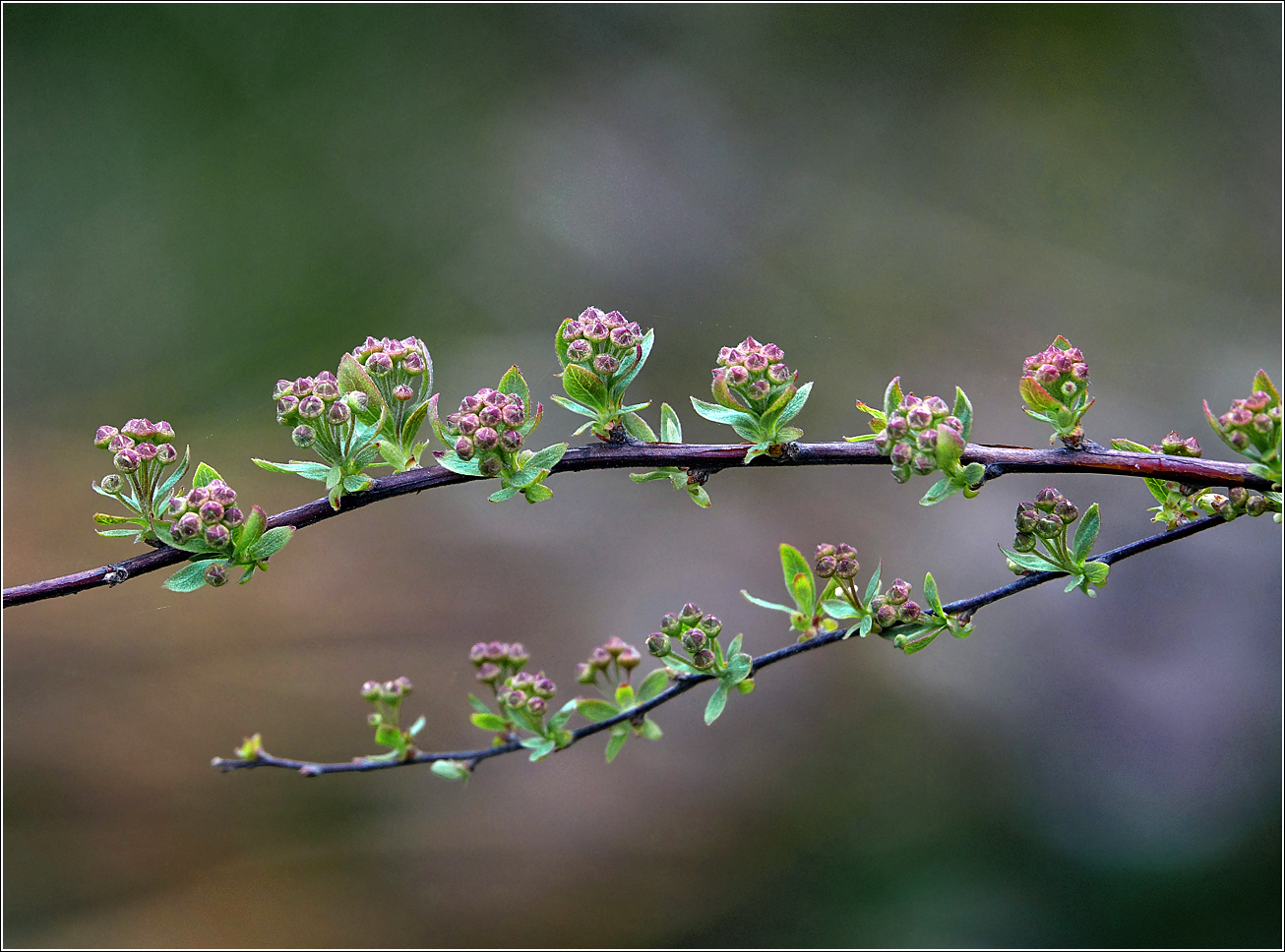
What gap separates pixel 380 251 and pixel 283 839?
8.20 ft

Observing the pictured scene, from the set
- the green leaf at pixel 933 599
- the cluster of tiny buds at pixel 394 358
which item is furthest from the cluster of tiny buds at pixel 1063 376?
the cluster of tiny buds at pixel 394 358

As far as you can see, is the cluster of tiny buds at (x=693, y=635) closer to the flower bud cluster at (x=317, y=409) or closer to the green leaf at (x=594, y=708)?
the green leaf at (x=594, y=708)

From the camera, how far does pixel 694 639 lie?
40.5 inches

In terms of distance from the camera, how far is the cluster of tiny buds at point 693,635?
103 cm

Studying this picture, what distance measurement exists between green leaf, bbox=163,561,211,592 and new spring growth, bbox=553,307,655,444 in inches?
16.9

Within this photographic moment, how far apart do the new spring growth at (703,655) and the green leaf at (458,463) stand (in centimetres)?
30

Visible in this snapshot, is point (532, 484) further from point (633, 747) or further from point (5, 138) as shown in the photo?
point (5, 138)

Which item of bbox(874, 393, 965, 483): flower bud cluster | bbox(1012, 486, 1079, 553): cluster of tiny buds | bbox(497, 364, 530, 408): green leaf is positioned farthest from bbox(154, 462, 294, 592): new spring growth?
bbox(1012, 486, 1079, 553): cluster of tiny buds

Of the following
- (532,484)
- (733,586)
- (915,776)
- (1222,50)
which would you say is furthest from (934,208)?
(532,484)

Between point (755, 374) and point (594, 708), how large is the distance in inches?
20.1

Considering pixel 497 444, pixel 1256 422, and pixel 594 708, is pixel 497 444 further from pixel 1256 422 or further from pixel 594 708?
pixel 1256 422

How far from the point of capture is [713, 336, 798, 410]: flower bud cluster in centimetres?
89

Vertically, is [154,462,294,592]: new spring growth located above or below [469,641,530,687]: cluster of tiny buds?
above

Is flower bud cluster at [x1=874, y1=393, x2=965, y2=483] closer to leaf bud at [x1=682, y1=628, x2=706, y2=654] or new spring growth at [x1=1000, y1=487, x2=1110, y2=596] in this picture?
new spring growth at [x1=1000, y1=487, x2=1110, y2=596]
